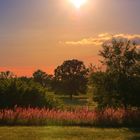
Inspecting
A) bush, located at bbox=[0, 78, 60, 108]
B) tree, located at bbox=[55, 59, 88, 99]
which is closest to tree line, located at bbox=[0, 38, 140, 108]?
bush, located at bbox=[0, 78, 60, 108]

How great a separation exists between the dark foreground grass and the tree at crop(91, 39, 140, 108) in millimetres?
5398

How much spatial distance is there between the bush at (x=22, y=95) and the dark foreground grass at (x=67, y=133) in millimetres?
7690

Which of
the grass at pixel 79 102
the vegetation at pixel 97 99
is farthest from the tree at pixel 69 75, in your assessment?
the vegetation at pixel 97 99

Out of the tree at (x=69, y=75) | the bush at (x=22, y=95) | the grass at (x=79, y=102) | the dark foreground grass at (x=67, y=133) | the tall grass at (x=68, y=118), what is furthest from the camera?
the tree at (x=69, y=75)

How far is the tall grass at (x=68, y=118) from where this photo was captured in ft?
83.9

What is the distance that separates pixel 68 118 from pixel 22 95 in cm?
654

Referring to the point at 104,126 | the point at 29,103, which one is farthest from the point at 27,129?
the point at 29,103

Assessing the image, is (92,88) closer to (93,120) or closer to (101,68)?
(101,68)

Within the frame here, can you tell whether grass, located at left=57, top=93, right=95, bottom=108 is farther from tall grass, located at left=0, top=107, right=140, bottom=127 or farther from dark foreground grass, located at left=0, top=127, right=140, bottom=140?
dark foreground grass, located at left=0, top=127, right=140, bottom=140

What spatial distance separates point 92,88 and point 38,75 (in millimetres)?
119566

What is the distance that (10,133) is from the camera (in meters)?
21.2

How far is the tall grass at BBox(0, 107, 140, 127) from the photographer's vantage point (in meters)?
25.6

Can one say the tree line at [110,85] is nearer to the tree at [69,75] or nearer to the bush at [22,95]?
the bush at [22,95]

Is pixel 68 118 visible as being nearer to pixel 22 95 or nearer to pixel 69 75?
pixel 22 95
